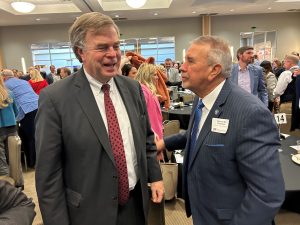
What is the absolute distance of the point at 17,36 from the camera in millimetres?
12312

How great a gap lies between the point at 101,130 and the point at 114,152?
0.13m

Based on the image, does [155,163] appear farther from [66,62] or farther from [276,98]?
[66,62]

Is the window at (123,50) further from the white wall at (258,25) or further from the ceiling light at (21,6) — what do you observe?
the ceiling light at (21,6)

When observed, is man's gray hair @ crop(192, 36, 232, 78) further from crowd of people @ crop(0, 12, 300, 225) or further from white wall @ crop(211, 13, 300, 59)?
white wall @ crop(211, 13, 300, 59)

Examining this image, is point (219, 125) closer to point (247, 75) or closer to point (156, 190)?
point (156, 190)

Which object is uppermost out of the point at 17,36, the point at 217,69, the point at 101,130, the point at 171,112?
the point at 17,36

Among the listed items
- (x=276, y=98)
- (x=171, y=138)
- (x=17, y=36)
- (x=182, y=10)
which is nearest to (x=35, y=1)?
(x=17, y=36)

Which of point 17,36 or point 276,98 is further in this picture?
point 17,36

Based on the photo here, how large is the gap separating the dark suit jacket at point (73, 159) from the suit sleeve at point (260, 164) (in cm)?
58

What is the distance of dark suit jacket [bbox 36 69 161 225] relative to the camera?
122cm

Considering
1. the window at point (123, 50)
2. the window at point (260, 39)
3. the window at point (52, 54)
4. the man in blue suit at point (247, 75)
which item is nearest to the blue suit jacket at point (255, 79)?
the man in blue suit at point (247, 75)

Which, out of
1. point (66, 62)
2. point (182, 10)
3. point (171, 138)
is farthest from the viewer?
point (66, 62)

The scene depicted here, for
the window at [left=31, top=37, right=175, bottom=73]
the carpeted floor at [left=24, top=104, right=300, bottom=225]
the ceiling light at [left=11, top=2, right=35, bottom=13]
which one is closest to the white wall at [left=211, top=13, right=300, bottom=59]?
the window at [left=31, top=37, right=175, bottom=73]

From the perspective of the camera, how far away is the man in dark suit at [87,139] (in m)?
1.22
